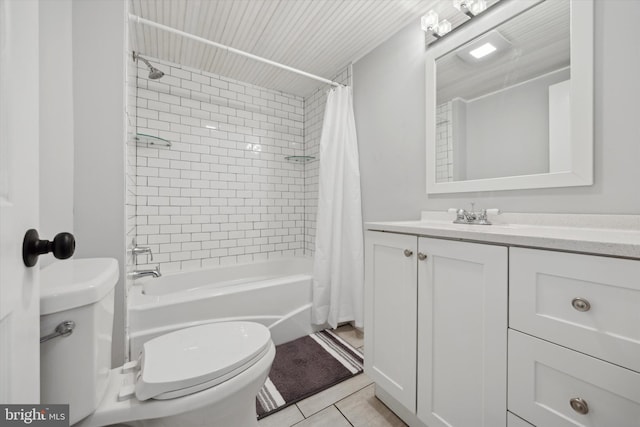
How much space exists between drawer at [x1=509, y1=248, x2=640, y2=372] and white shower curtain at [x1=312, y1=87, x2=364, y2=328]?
1.34 metres

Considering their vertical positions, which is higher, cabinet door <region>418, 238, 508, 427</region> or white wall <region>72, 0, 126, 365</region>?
white wall <region>72, 0, 126, 365</region>

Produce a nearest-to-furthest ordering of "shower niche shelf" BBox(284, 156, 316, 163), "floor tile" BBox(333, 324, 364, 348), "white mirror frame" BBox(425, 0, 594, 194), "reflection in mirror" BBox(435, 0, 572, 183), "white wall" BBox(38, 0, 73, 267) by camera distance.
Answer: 1. "white wall" BBox(38, 0, 73, 267)
2. "white mirror frame" BBox(425, 0, 594, 194)
3. "reflection in mirror" BBox(435, 0, 572, 183)
4. "floor tile" BBox(333, 324, 364, 348)
5. "shower niche shelf" BBox(284, 156, 316, 163)

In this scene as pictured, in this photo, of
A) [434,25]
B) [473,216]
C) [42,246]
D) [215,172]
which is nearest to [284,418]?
[42,246]

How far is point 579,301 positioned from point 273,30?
2233 millimetres

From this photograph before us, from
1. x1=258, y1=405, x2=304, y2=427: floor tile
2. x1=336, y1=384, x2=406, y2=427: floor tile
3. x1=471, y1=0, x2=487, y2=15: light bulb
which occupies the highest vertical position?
x1=471, y1=0, x2=487, y2=15: light bulb

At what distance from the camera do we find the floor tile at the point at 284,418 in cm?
114

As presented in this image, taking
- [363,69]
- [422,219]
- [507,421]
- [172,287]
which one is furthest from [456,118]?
[172,287]

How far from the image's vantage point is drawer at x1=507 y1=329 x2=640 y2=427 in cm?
56

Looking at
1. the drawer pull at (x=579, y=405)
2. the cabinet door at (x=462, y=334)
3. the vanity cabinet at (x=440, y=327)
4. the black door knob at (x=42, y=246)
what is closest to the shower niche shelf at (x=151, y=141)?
the black door knob at (x=42, y=246)

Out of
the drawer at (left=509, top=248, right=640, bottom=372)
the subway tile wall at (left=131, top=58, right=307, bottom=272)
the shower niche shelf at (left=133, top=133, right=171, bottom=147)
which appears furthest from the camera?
the subway tile wall at (left=131, top=58, right=307, bottom=272)

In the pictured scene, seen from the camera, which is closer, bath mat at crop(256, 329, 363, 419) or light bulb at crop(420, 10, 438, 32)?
bath mat at crop(256, 329, 363, 419)

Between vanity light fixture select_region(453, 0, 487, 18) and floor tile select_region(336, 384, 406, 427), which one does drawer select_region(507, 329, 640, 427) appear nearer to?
floor tile select_region(336, 384, 406, 427)

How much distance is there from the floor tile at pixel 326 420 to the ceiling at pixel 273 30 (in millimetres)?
2357

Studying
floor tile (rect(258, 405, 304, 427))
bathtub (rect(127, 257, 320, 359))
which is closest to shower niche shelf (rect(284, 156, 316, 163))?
bathtub (rect(127, 257, 320, 359))
